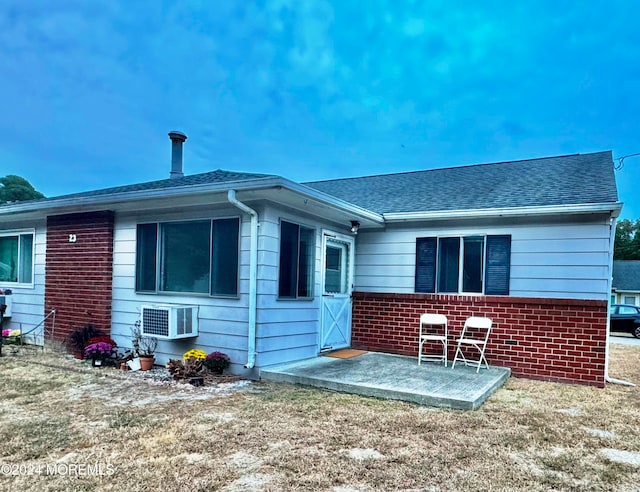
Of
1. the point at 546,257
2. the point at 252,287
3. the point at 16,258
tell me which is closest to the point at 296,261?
the point at 252,287

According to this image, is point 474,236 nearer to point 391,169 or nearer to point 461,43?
point 461,43

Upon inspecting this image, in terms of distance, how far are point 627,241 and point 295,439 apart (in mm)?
46130

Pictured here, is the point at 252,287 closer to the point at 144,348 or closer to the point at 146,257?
the point at 146,257

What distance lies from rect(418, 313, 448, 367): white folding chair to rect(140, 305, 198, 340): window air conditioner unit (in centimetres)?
318

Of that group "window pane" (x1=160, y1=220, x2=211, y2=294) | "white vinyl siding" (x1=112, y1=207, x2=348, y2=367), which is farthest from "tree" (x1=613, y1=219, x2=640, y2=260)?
"window pane" (x1=160, y1=220, x2=211, y2=294)

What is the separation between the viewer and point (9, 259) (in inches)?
323

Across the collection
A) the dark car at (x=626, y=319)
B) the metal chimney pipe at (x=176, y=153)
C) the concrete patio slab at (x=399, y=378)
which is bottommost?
the dark car at (x=626, y=319)

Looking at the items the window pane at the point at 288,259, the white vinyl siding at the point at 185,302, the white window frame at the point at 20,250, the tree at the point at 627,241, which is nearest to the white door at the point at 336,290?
the window pane at the point at 288,259

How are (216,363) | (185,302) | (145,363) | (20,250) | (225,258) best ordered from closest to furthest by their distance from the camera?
(216,363), (225,258), (145,363), (185,302), (20,250)

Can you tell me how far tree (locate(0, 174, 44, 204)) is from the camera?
25.3 metres

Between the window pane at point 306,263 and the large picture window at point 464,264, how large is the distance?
1.76 meters

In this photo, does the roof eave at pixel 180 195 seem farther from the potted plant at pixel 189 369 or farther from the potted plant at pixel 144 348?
the potted plant at pixel 189 369

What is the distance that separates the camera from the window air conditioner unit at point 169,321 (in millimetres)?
5395

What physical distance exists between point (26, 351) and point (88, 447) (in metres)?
5.01
